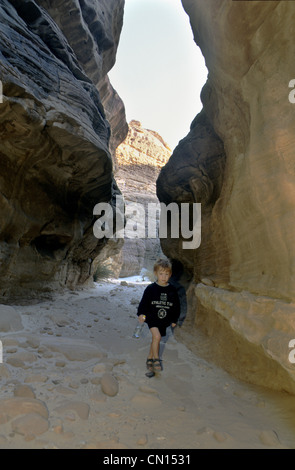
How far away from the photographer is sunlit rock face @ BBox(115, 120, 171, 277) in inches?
1130

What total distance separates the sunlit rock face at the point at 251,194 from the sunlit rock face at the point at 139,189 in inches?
772

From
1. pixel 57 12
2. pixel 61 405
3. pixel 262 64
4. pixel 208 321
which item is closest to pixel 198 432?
pixel 61 405

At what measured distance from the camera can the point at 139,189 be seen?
3909 cm

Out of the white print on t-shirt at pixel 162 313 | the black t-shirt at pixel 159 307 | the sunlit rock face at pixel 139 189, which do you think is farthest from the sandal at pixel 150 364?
the sunlit rock face at pixel 139 189

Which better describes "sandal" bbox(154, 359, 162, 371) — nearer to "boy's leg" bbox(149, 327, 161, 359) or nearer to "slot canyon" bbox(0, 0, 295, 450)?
"boy's leg" bbox(149, 327, 161, 359)

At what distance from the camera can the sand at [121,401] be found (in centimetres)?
186

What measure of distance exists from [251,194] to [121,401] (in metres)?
2.76

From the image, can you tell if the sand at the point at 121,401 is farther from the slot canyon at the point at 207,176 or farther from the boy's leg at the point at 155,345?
the slot canyon at the point at 207,176

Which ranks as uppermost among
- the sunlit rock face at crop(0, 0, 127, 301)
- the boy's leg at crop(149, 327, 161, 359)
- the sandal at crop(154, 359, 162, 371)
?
the sunlit rock face at crop(0, 0, 127, 301)

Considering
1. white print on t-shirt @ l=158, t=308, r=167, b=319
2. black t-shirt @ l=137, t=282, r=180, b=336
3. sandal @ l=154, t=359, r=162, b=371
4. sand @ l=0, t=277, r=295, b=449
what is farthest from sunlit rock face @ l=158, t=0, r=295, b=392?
sandal @ l=154, t=359, r=162, b=371

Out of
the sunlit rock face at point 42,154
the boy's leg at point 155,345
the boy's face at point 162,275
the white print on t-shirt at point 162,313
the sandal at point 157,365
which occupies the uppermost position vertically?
the sunlit rock face at point 42,154

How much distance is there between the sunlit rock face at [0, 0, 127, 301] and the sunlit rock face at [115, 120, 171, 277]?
15.7m

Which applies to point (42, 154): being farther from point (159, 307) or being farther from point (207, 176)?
point (159, 307)
